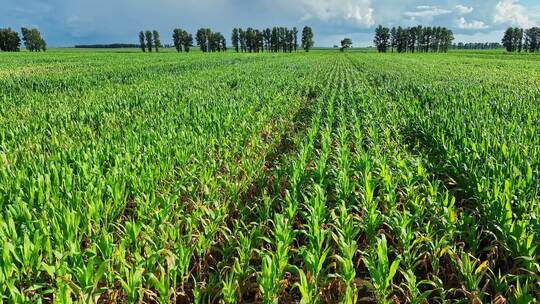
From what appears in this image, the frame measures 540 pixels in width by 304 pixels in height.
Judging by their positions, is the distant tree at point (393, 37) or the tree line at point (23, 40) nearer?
the tree line at point (23, 40)

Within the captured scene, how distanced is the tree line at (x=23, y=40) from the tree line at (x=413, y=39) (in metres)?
111

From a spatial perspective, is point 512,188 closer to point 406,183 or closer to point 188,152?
point 406,183

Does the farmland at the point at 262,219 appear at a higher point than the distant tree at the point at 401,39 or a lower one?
lower

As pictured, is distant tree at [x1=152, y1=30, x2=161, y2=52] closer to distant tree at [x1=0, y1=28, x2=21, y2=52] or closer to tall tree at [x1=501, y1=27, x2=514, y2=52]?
distant tree at [x1=0, y1=28, x2=21, y2=52]

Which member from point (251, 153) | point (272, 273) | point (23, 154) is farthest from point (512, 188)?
point (23, 154)

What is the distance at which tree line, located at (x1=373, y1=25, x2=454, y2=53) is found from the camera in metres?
130

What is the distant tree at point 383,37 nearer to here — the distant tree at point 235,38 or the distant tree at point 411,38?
the distant tree at point 411,38

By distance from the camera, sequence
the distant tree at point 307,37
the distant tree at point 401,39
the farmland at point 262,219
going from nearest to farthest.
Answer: the farmland at point 262,219, the distant tree at point 401,39, the distant tree at point 307,37

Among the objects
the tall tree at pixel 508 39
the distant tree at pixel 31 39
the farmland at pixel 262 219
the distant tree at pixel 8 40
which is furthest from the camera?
the tall tree at pixel 508 39

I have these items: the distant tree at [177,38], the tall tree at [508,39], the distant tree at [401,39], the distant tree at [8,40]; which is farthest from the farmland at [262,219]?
the distant tree at [401,39]

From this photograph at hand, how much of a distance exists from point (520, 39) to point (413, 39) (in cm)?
3143

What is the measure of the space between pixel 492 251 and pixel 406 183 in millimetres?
1409

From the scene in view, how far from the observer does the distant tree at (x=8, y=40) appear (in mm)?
100669

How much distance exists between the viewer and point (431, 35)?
13425cm
